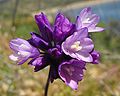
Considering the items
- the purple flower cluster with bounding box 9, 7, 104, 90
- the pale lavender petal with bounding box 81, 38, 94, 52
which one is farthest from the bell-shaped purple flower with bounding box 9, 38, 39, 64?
the pale lavender petal with bounding box 81, 38, 94, 52

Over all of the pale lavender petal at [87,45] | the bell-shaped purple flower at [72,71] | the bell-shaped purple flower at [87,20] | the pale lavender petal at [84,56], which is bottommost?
the bell-shaped purple flower at [72,71]

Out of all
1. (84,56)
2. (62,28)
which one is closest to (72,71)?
(84,56)

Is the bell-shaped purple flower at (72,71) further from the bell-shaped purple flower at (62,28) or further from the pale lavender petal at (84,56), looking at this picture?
the bell-shaped purple flower at (62,28)

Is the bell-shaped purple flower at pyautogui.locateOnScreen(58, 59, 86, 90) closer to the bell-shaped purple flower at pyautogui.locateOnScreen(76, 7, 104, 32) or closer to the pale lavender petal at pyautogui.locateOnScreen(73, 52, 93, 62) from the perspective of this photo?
the pale lavender petal at pyautogui.locateOnScreen(73, 52, 93, 62)

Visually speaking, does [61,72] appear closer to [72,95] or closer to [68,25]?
[68,25]

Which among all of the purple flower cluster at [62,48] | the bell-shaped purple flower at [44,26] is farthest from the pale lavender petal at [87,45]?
the bell-shaped purple flower at [44,26]

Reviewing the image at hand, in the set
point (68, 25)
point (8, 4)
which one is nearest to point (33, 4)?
point (8, 4)
